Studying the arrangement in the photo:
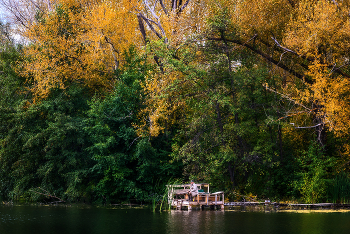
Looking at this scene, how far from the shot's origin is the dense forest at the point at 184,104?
22.5 meters

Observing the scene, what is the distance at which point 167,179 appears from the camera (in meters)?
26.8

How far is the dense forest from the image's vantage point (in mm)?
22500

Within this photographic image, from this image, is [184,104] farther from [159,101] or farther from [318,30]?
[318,30]

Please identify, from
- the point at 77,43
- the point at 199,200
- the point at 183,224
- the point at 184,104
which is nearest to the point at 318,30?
the point at 184,104

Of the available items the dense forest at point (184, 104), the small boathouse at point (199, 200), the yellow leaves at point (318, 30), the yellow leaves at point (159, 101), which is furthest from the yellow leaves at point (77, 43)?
the yellow leaves at point (318, 30)

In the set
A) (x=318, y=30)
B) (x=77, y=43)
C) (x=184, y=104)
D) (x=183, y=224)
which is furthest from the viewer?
(x=77, y=43)

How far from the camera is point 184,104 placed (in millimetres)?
26547

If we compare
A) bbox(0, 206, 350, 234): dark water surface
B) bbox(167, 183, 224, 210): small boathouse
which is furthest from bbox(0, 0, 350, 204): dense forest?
→ bbox(0, 206, 350, 234): dark water surface

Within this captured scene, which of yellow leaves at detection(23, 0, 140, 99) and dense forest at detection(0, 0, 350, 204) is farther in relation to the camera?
yellow leaves at detection(23, 0, 140, 99)

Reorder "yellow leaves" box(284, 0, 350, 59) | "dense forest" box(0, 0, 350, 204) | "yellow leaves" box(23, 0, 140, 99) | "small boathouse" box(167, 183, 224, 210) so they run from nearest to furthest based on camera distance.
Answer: "yellow leaves" box(284, 0, 350, 59), "small boathouse" box(167, 183, 224, 210), "dense forest" box(0, 0, 350, 204), "yellow leaves" box(23, 0, 140, 99)

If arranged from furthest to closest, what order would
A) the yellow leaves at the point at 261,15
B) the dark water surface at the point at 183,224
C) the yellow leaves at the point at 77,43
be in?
the yellow leaves at the point at 77,43 < the yellow leaves at the point at 261,15 < the dark water surface at the point at 183,224

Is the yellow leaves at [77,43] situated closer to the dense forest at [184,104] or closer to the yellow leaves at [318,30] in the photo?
the dense forest at [184,104]

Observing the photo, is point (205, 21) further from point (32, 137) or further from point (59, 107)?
point (32, 137)

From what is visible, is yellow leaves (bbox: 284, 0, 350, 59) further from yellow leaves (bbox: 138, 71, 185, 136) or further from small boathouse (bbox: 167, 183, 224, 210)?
small boathouse (bbox: 167, 183, 224, 210)
